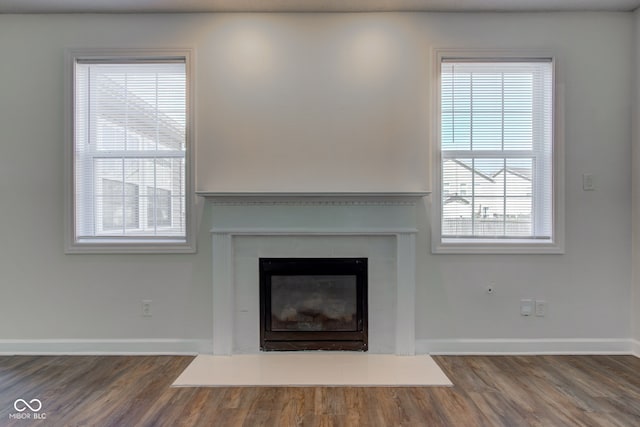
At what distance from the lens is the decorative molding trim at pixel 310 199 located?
108 inches

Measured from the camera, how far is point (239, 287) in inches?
113

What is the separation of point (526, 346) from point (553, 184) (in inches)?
51.0

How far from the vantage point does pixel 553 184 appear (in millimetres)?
2877

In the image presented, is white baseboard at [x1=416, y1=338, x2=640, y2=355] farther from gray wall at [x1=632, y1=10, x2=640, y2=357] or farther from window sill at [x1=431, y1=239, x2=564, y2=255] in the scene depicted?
window sill at [x1=431, y1=239, x2=564, y2=255]

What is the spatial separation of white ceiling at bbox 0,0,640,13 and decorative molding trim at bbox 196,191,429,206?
1443mm

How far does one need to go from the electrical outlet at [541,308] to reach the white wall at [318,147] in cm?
5

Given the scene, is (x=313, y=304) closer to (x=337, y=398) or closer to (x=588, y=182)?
Result: (x=337, y=398)

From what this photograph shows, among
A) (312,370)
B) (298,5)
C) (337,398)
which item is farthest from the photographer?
(298,5)

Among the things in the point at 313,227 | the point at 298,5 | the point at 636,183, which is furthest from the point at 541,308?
the point at 298,5

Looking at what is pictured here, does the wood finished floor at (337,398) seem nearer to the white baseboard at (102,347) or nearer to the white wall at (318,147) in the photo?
the white baseboard at (102,347)

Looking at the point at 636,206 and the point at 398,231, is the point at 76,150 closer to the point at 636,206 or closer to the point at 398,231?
the point at 398,231

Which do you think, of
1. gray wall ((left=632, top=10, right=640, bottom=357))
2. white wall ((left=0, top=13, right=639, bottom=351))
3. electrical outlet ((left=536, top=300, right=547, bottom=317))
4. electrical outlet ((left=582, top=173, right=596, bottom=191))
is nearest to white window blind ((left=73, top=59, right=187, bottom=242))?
white wall ((left=0, top=13, right=639, bottom=351))

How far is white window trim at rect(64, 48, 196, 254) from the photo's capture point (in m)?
2.86

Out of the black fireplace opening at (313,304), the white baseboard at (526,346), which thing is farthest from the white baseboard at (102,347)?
the white baseboard at (526,346)
